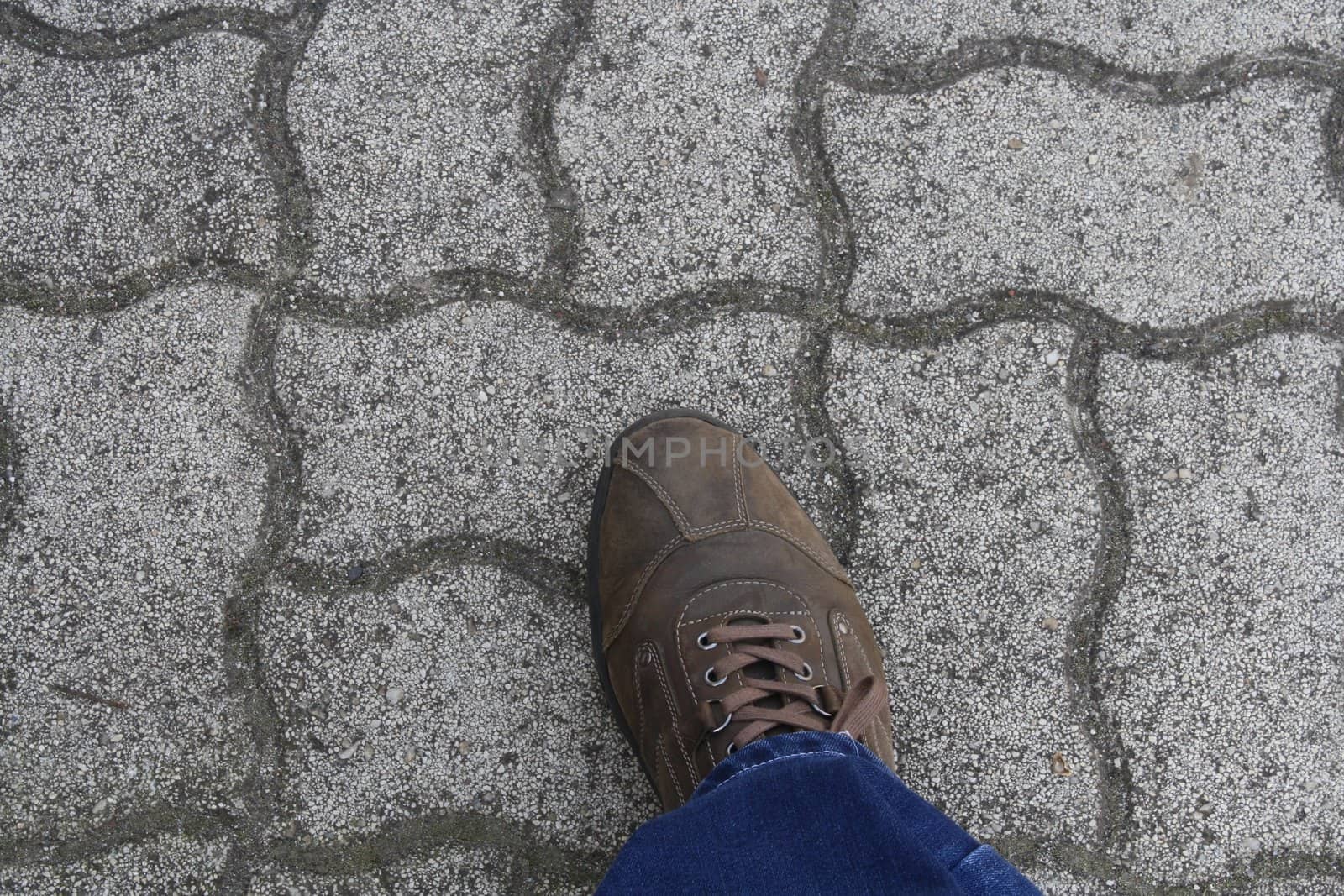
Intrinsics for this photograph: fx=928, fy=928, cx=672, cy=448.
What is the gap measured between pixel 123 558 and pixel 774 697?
3.86ft

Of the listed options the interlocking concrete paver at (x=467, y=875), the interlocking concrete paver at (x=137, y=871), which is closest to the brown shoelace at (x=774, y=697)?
the interlocking concrete paver at (x=467, y=875)

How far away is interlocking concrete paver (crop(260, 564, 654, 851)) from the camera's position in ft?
5.33

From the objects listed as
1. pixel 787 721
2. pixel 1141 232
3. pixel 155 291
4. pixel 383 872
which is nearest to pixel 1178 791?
pixel 787 721

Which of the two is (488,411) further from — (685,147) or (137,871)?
(137,871)

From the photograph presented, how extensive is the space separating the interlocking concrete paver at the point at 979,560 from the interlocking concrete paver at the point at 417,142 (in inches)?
27.3

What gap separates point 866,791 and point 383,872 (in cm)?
88

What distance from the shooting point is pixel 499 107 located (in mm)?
1734

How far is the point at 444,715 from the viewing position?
164cm

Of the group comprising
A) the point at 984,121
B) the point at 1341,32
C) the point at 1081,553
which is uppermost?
the point at 1341,32

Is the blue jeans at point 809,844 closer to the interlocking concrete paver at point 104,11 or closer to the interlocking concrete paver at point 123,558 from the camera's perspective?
the interlocking concrete paver at point 123,558

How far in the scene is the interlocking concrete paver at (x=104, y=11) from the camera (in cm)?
174

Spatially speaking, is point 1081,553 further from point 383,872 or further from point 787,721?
point 383,872

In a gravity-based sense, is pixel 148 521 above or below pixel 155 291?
below

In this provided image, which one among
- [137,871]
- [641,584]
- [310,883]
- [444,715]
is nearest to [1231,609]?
[641,584]
